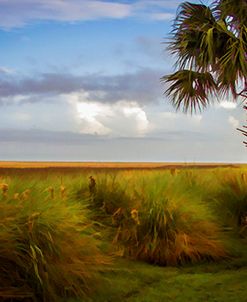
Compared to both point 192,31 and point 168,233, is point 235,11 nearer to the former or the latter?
Answer: point 192,31

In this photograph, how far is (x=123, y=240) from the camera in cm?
897

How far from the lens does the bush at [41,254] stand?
6.09 meters

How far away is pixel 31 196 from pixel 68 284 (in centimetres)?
128

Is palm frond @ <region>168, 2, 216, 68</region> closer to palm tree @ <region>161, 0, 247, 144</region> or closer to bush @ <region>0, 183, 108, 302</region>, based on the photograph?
palm tree @ <region>161, 0, 247, 144</region>

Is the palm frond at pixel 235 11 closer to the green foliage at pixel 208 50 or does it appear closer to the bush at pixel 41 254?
the green foliage at pixel 208 50

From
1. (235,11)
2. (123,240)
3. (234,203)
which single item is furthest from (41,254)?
(235,11)

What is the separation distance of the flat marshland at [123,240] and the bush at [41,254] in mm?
11

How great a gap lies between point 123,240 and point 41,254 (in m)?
3.02

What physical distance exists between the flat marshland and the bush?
0.01 meters

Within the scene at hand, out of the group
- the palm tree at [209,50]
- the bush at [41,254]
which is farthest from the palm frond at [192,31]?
the bush at [41,254]

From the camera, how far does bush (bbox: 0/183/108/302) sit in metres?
6.09

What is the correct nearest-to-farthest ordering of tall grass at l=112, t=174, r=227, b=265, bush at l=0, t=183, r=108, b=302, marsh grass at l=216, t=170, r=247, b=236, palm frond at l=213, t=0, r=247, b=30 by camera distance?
bush at l=0, t=183, r=108, b=302, tall grass at l=112, t=174, r=227, b=265, marsh grass at l=216, t=170, r=247, b=236, palm frond at l=213, t=0, r=247, b=30

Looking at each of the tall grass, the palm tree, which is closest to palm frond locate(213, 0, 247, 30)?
the palm tree

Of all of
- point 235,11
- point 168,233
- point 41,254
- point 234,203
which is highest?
point 235,11
